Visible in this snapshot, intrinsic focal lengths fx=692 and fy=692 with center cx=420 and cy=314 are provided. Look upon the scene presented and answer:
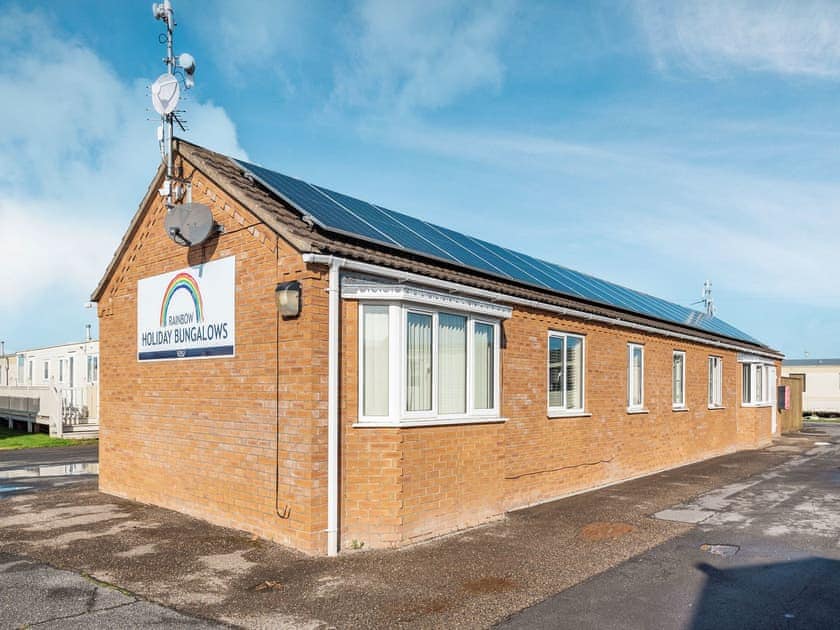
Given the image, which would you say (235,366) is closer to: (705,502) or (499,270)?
(499,270)

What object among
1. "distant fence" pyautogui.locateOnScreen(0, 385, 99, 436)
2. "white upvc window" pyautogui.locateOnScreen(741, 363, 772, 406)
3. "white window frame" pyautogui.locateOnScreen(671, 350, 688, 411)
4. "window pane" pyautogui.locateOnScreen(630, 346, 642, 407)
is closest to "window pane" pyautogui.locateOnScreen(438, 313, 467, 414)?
"window pane" pyautogui.locateOnScreen(630, 346, 642, 407)

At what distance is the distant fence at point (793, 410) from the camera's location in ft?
94.3

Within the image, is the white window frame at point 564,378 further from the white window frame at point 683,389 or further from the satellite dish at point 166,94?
the satellite dish at point 166,94

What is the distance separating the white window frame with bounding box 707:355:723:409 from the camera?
1912cm

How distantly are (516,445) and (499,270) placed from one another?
3110mm

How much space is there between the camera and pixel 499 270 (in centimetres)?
1216

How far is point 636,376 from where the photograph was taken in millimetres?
15008

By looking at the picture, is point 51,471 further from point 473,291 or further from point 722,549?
point 722,549

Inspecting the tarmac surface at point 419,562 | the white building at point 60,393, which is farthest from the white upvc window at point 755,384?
the white building at point 60,393

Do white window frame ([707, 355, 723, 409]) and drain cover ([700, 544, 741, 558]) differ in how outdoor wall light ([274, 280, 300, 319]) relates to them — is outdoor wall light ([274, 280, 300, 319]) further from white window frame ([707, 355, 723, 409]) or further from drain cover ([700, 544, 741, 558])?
white window frame ([707, 355, 723, 409])

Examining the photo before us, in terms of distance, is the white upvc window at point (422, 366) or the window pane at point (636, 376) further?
the window pane at point (636, 376)

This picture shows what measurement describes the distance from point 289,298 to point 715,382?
15272 millimetres

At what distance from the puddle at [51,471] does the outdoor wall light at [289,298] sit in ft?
32.0

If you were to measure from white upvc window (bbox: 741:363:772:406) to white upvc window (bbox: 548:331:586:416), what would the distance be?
36.8 feet
